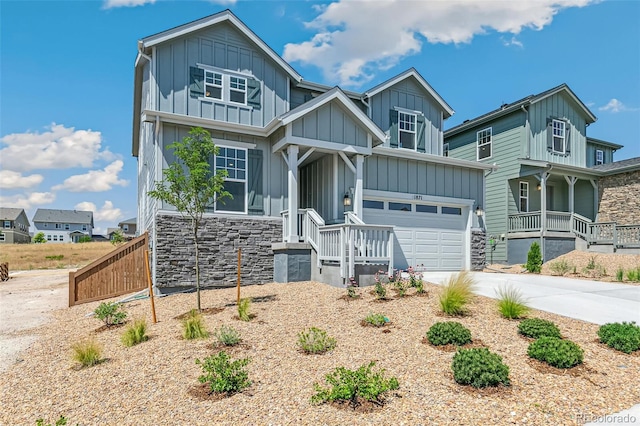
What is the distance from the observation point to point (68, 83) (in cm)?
1110

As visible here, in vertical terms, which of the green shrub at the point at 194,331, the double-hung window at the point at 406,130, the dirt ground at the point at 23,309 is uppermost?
the double-hung window at the point at 406,130

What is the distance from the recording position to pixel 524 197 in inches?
690

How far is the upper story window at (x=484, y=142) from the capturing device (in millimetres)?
18438

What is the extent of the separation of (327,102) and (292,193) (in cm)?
264

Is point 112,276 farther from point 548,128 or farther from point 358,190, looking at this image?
point 548,128

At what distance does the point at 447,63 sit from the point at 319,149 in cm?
674

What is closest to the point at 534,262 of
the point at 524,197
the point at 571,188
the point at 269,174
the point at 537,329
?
the point at 524,197

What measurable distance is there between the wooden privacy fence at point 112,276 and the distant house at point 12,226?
56817 mm

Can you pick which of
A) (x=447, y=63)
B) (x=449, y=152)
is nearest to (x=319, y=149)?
(x=447, y=63)

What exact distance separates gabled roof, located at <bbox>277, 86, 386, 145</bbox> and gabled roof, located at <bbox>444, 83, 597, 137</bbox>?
9467 millimetres

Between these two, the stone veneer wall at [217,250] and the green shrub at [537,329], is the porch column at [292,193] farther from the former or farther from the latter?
the green shrub at [537,329]

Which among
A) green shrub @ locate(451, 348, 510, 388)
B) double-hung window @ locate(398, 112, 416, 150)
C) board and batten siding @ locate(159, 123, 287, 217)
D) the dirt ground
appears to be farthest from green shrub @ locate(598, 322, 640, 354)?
double-hung window @ locate(398, 112, 416, 150)

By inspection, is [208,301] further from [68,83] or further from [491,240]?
[491,240]

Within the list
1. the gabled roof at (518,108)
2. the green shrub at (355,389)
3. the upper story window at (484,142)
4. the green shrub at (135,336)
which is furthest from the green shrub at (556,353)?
the upper story window at (484,142)
